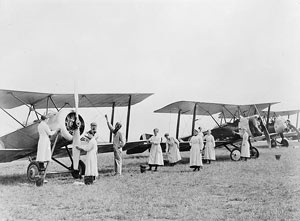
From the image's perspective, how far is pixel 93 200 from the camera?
22.2ft

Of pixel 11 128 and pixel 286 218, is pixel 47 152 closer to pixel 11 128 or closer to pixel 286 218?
pixel 11 128

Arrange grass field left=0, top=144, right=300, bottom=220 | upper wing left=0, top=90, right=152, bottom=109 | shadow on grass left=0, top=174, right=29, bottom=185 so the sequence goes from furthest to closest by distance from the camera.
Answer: upper wing left=0, top=90, right=152, bottom=109 → shadow on grass left=0, top=174, right=29, bottom=185 → grass field left=0, top=144, right=300, bottom=220

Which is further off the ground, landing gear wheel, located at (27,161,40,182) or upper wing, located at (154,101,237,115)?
upper wing, located at (154,101,237,115)

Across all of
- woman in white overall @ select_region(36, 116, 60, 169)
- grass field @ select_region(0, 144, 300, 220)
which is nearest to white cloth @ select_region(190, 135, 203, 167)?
grass field @ select_region(0, 144, 300, 220)

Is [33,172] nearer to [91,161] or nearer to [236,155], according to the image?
[91,161]

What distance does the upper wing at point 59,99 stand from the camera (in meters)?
9.88

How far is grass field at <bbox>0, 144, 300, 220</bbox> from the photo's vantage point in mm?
5598

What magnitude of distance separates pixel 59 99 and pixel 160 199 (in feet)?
18.8

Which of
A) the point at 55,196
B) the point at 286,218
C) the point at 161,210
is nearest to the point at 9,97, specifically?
the point at 55,196

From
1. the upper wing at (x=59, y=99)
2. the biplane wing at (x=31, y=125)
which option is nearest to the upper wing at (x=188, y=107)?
the upper wing at (x=59, y=99)

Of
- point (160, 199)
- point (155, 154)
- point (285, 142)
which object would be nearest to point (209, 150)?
point (155, 154)

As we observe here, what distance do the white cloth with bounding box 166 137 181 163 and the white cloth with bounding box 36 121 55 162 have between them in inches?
244

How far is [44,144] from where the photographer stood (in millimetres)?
9008

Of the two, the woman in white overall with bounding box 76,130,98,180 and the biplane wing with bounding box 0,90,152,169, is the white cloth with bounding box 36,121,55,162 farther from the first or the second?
the woman in white overall with bounding box 76,130,98,180
